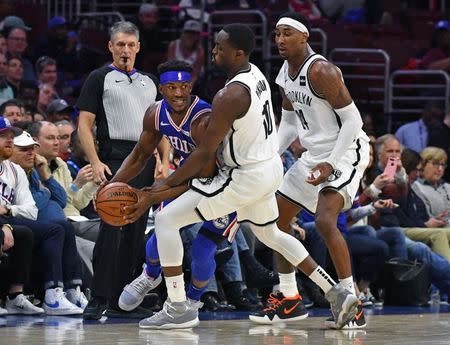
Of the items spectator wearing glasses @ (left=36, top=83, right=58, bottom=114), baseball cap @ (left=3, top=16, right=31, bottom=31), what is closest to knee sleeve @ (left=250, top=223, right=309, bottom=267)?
spectator wearing glasses @ (left=36, top=83, right=58, bottom=114)

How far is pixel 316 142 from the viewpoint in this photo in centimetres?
855

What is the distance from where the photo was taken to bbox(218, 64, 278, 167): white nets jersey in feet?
26.1

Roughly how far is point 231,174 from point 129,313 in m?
1.58

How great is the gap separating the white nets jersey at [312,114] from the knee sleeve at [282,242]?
625 mm

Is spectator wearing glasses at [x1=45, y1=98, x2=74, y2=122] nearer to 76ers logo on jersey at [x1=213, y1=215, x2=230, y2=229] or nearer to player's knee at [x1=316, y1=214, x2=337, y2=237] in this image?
76ers logo on jersey at [x1=213, y1=215, x2=230, y2=229]

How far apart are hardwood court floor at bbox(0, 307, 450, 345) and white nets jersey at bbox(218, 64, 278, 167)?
3.82ft

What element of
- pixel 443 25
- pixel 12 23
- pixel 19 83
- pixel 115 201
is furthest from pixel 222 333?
pixel 443 25

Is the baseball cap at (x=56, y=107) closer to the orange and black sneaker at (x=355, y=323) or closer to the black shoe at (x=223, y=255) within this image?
the black shoe at (x=223, y=255)

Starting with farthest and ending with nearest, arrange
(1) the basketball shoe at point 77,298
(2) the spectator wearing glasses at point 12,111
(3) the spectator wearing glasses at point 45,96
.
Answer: (3) the spectator wearing glasses at point 45,96 < (2) the spectator wearing glasses at point 12,111 < (1) the basketball shoe at point 77,298

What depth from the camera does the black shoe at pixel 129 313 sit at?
29.4 ft

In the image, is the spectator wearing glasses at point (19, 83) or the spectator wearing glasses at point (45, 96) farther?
the spectator wearing glasses at point (45, 96)

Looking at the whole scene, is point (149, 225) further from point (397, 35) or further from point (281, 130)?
point (397, 35)

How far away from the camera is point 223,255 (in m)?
9.97

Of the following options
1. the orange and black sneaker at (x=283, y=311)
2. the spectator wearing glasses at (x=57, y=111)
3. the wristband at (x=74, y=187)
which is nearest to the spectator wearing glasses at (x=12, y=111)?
the wristband at (x=74, y=187)
